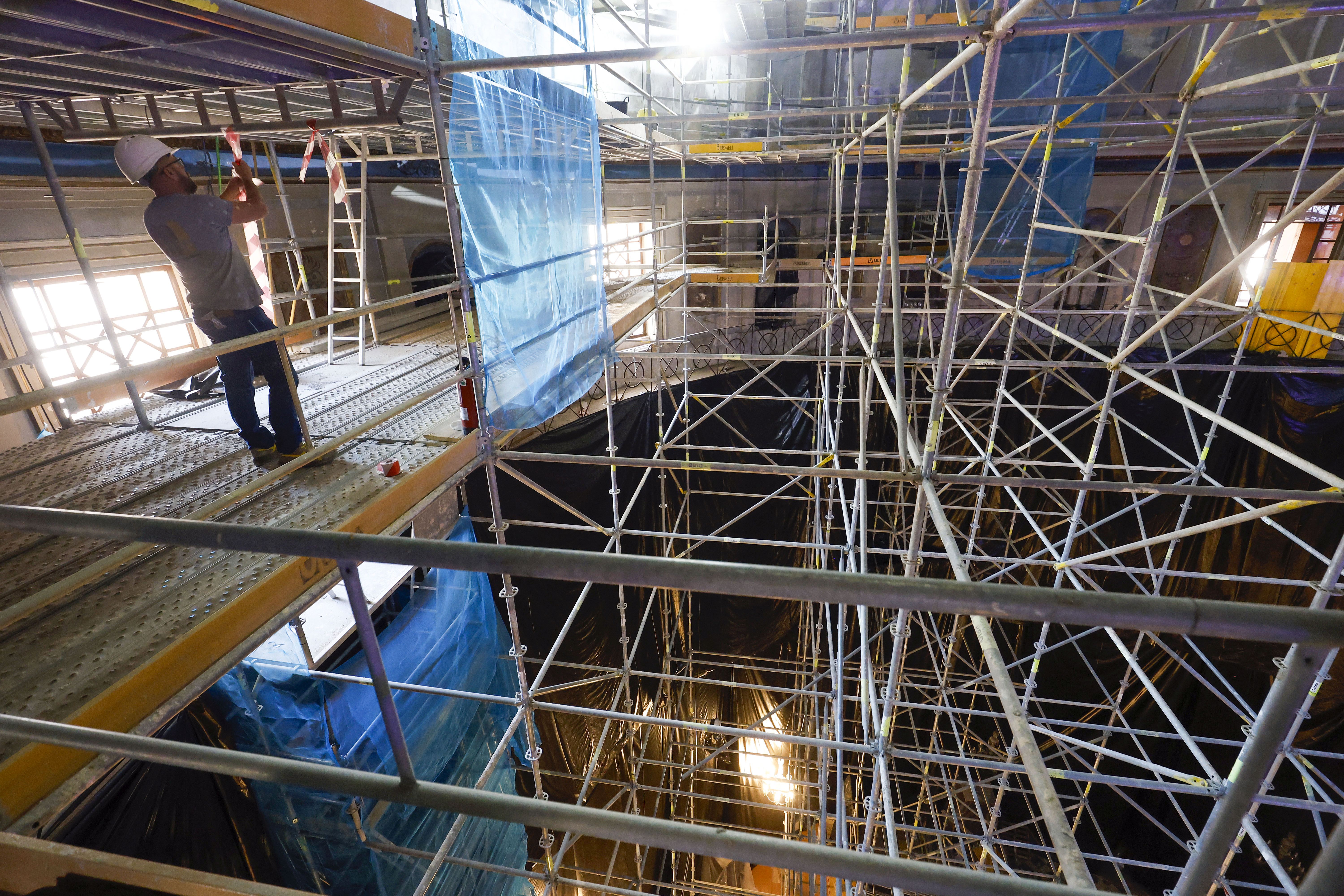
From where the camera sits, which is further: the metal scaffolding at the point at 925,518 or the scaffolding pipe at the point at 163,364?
the scaffolding pipe at the point at 163,364

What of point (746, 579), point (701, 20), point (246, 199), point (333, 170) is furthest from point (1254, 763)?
point (701, 20)

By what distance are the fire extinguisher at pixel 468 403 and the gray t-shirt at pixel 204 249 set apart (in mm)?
1031

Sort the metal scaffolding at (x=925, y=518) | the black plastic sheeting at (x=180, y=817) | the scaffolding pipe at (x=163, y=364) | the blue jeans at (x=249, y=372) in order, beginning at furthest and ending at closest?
the black plastic sheeting at (x=180, y=817)
the blue jeans at (x=249, y=372)
the scaffolding pipe at (x=163, y=364)
the metal scaffolding at (x=925, y=518)

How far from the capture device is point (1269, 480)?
7.93 meters

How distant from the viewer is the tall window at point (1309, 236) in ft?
34.8

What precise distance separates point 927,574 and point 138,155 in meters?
9.73

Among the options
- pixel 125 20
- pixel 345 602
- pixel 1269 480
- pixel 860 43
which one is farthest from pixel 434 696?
pixel 1269 480

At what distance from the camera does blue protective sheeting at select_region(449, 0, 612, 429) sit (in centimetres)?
307

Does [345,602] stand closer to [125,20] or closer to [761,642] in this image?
[125,20]

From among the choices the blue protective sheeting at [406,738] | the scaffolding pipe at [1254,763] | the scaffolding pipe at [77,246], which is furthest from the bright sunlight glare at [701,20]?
the blue protective sheeting at [406,738]

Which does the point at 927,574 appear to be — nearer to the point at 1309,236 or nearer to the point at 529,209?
the point at 529,209

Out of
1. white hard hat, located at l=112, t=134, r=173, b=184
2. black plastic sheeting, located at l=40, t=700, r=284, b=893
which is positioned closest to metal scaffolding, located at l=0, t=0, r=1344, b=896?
white hard hat, located at l=112, t=134, r=173, b=184

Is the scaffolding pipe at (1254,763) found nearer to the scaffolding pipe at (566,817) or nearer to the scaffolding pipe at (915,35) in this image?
the scaffolding pipe at (566,817)

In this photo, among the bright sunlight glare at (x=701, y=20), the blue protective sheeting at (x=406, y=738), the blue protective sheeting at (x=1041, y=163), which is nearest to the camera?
the blue protective sheeting at (x=406, y=738)
